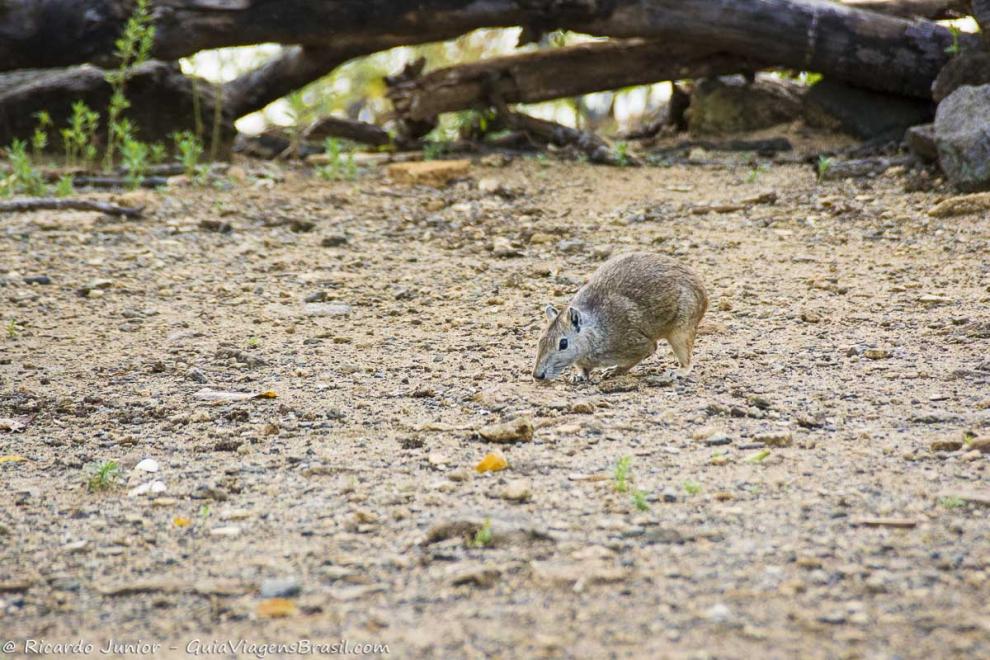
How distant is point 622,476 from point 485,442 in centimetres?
86

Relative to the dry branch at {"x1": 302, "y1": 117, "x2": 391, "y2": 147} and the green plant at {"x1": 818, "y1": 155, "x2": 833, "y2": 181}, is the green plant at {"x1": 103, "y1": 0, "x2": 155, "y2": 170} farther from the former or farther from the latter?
the green plant at {"x1": 818, "y1": 155, "x2": 833, "y2": 181}

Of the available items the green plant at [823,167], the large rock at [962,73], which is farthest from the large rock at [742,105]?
the large rock at [962,73]

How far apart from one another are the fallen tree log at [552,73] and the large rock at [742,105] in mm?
250

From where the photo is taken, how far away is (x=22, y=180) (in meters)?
10.1

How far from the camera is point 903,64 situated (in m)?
10.8

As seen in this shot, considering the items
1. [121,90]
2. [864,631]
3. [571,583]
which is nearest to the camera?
[864,631]

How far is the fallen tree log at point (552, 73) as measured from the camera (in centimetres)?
1138

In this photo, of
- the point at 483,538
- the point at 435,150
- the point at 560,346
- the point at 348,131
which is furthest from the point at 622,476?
the point at 348,131

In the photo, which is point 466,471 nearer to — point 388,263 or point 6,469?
point 6,469

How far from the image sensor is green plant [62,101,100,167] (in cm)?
1016

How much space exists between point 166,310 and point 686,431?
391 cm

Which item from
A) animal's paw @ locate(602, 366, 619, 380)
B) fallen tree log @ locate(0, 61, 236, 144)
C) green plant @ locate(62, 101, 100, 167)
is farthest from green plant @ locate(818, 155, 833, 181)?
green plant @ locate(62, 101, 100, 167)

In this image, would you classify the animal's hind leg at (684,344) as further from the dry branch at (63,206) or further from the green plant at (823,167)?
the dry branch at (63,206)

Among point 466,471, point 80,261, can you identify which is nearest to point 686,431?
point 466,471
